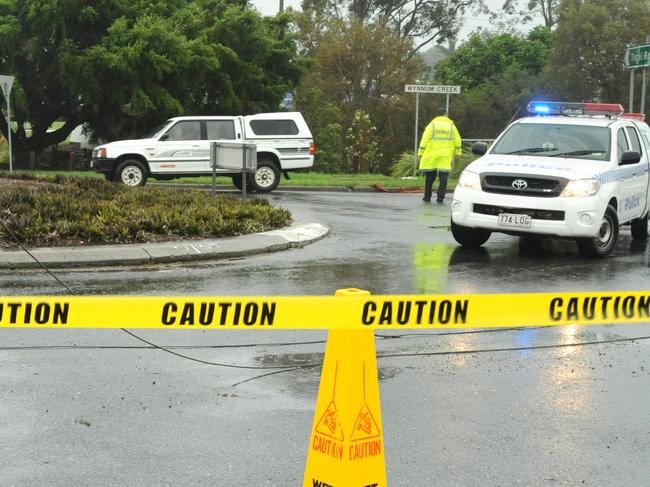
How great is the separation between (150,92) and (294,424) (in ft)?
80.5

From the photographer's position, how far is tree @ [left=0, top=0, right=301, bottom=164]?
27.9 meters

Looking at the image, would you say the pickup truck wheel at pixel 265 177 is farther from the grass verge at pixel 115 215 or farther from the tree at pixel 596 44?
the tree at pixel 596 44

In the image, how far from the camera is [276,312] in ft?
11.9

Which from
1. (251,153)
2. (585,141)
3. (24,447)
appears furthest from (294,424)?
(251,153)

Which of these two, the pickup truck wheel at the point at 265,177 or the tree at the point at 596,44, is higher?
the tree at the point at 596,44

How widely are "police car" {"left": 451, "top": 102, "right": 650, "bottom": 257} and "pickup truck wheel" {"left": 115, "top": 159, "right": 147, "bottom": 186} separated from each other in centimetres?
987

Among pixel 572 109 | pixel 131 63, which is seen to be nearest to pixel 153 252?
pixel 572 109

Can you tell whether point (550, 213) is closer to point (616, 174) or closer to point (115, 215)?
point (616, 174)

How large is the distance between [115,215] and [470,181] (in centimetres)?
447

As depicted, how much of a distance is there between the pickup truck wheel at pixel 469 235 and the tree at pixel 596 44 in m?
33.6

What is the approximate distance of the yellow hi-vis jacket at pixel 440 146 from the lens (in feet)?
60.0

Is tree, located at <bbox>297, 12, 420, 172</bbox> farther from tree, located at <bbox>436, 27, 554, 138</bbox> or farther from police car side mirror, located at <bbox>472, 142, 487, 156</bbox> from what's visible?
police car side mirror, located at <bbox>472, 142, 487, 156</bbox>

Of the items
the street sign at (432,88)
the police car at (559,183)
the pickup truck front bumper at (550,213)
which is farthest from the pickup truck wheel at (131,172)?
the pickup truck front bumper at (550,213)

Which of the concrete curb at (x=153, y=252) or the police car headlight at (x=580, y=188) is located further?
the police car headlight at (x=580, y=188)
